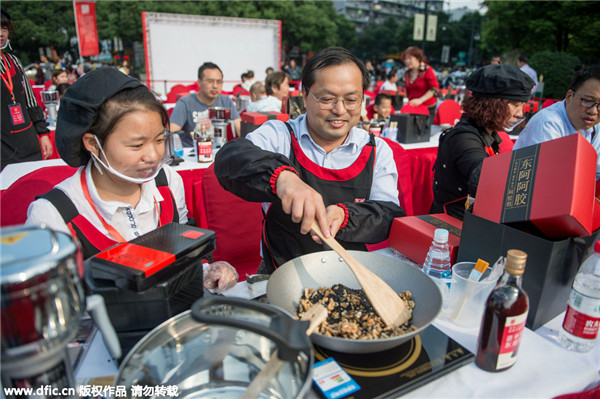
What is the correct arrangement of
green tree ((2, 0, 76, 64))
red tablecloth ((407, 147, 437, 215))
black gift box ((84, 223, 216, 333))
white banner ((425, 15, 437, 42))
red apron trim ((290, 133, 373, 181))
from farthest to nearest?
green tree ((2, 0, 76, 64)), white banner ((425, 15, 437, 42)), red tablecloth ((407, 147, 437, 215)), red apron trim ((290, 133, 373, 181)), black gift box ((84, 223, 216, 333))

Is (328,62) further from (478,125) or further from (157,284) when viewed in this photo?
(478,125)

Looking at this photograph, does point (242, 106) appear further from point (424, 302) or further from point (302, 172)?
point (424, 302)

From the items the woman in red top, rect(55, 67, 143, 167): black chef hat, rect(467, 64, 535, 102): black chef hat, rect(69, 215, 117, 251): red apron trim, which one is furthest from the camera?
the woman in red top

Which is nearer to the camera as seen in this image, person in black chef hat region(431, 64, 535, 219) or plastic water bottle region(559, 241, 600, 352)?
plastic water bottle region(559, 241, 600, 352)

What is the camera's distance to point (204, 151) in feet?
10.8

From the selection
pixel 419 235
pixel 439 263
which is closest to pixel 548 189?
pixel 439 263

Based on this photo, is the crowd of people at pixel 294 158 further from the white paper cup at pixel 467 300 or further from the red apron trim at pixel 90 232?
the white paper cup at pixel 467 300

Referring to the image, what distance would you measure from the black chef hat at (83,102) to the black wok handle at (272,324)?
2.80 feet

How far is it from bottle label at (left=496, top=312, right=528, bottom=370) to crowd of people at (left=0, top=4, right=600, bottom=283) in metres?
0.51

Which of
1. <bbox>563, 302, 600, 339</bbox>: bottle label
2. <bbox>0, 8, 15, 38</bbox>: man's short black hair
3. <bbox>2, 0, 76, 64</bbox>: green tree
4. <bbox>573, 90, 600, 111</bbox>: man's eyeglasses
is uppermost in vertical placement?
<bbox>2, 0, 76, 64</bbox>: green tree

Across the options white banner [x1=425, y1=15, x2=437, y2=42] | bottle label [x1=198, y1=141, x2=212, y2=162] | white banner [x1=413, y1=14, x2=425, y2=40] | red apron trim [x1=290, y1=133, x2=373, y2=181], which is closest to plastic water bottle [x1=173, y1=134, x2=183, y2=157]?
bottle label [x1=198, y1=141, x2=212, y2=162]

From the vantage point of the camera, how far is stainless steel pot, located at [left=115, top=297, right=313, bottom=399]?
26.7 inches

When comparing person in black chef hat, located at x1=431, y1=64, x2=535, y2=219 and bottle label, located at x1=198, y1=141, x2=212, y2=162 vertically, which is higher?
person in black chef hat, located at x1=431, y1=64, x2=535, y2=219

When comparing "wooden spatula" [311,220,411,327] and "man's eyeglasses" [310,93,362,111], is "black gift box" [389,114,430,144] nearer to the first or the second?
"man's eyeglasses" [310,93,362,111]
